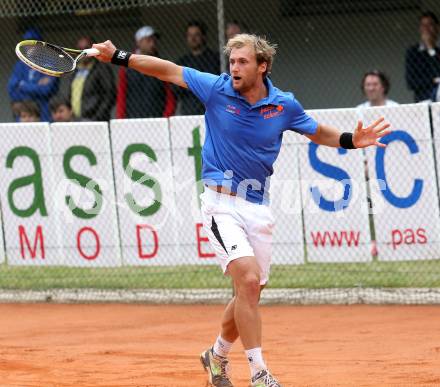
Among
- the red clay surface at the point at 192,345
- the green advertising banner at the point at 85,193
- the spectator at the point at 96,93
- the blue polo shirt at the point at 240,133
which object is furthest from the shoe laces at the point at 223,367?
the spectator at the point at 96,93

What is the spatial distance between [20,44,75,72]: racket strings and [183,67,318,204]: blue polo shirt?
0.85 meters

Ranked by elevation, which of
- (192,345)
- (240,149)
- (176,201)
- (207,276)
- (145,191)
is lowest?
(192,345)

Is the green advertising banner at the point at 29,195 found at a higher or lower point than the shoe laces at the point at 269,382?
higher

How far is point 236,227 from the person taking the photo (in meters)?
6.97

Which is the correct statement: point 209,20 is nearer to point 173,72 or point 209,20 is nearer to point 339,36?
point 339,36

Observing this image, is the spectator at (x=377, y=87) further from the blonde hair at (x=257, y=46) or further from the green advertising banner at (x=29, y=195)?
the blonde hair at (x=257, y=46)

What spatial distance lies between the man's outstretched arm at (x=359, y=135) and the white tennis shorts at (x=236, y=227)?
0.65 meters

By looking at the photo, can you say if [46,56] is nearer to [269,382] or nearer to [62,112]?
[269,382]

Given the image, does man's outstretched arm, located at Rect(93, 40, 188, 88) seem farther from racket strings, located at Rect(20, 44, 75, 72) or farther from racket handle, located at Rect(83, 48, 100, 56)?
racket strings, located at Rect(20, 44, 75, 72)

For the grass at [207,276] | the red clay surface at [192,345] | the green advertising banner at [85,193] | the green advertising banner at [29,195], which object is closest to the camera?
the red clay surface at [192,345]

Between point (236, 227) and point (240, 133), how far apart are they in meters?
0.58

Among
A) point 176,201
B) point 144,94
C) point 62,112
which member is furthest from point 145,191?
point 62,112

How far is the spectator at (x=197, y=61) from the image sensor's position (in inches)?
481

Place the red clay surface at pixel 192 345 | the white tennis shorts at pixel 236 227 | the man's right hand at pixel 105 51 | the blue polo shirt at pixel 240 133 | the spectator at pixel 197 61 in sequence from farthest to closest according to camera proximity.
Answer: the spectator at pixel 197 61 → the red clay surface at pixel 192 345 → the man's right hand at pixel 105 51 → the blue polo shirt at pixel 240 133 → the white tennis shorts at pixel 236 227
